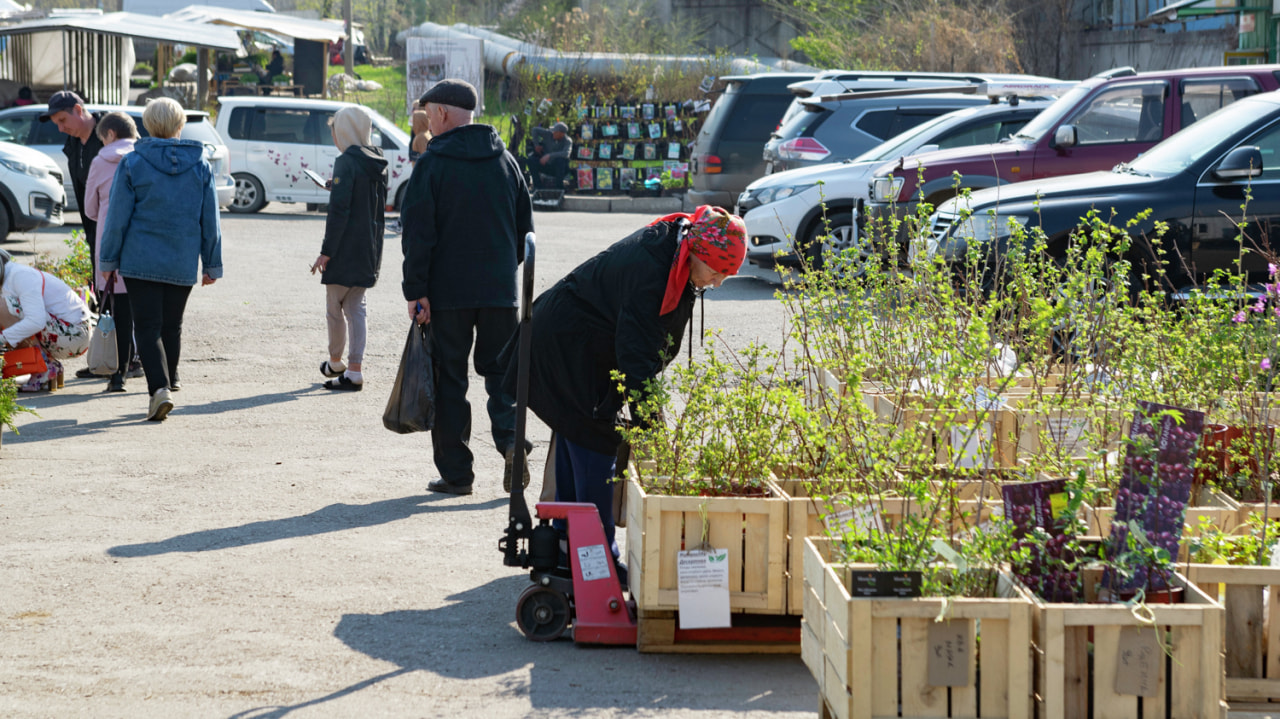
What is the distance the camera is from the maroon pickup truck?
38.3 feet

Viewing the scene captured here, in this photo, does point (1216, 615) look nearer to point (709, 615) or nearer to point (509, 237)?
point (709, 615)

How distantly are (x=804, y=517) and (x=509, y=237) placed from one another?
2445 millimetres

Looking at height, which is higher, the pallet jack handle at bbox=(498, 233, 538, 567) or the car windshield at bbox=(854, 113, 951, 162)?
the car windshield at bbox=(854, 113, 951, 162)

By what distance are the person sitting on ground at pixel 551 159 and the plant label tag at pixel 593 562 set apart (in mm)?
18497

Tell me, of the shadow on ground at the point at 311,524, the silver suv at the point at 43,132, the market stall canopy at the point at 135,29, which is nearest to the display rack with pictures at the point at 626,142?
the market stall canopy at the point at 135,29

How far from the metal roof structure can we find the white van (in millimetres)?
3714

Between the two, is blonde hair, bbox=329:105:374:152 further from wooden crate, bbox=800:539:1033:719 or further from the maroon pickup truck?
wooden crate, bbox=800:539:1033:719

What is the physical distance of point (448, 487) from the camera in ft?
20.5

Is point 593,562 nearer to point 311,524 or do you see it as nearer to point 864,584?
point 864,584

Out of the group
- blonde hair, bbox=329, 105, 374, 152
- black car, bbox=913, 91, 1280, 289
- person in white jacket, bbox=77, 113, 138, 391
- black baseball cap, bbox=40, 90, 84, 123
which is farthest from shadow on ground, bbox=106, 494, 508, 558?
black baseball cap, bbox=40, 90, 84, 123

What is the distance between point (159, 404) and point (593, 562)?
13.5 ft

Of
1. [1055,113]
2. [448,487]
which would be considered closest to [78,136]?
[448,487]

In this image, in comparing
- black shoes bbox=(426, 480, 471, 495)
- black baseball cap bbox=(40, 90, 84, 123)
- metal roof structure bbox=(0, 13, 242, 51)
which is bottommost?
black shoes bbox=(426, 480, 471, 495)

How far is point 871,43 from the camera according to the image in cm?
2856
